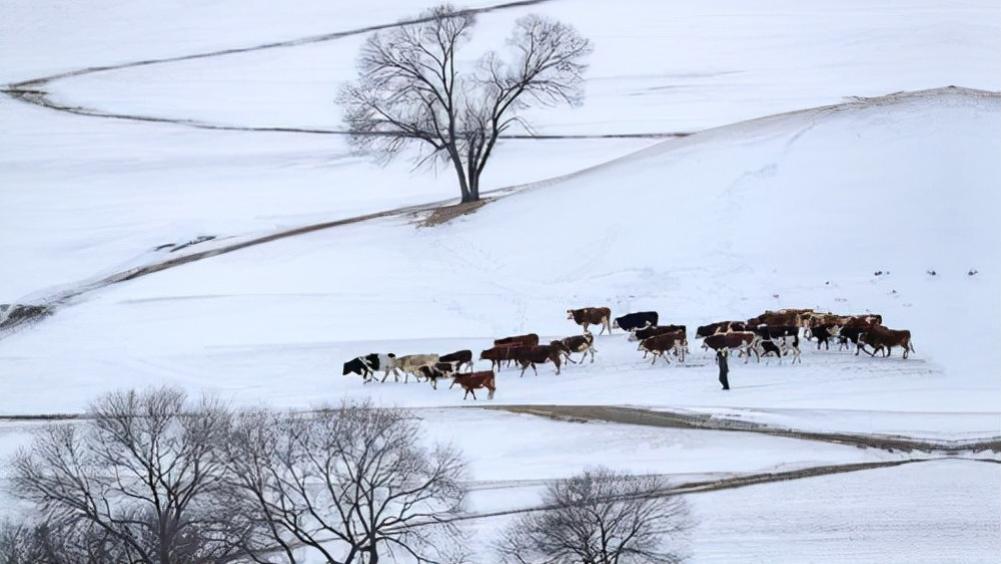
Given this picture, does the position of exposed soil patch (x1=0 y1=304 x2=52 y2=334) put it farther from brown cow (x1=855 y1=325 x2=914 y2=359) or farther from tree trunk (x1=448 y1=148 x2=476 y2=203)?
brown cow (x1=855 y1=325 x2=914 y2=359)

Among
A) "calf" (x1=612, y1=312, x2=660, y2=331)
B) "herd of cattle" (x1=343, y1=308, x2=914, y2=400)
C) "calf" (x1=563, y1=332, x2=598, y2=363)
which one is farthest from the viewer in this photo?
"calf" (x1=612, y1=312, x2=660, y2=331)

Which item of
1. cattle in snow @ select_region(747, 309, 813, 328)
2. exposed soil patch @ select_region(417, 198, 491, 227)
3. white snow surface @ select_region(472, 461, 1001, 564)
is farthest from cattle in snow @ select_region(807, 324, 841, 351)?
exposed soil patch @ select_region(417, 198, 491, 227)

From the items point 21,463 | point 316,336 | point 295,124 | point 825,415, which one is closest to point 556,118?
point 295,124

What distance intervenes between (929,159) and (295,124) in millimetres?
40813

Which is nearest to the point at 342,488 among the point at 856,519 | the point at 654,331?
the point at 856,519

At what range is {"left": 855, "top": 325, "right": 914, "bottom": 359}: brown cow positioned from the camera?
108 feet

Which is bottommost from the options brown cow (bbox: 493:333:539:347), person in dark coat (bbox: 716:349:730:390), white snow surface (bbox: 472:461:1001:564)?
white snow surface (bbox: 472:461:1001:564)

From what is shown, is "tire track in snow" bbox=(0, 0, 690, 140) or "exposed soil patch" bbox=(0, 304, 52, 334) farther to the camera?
"tire track in snow" bbox=(0, 0, 690, 140)

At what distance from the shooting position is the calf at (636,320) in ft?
117

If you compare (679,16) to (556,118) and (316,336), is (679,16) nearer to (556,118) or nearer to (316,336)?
(556,118)

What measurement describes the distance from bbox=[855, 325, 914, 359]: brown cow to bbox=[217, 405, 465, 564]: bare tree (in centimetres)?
1141

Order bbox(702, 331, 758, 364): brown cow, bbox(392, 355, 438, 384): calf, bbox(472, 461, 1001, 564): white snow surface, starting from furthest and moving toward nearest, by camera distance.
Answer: bbox(392, 355, 438, 384): calf, bbox(702, 331, 758, 364): brown cow, bbox(472, 461, 1001, 564): white snow surface

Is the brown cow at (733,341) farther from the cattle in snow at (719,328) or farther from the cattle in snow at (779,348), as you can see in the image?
the cattle in snow at (719,328)

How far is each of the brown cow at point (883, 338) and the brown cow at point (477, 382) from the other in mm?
8252
